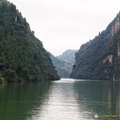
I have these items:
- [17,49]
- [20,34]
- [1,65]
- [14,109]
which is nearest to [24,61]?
[17,49]

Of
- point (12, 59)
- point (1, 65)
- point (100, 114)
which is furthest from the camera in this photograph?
point (12, 59)

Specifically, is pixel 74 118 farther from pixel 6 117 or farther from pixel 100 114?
pixel 6 117

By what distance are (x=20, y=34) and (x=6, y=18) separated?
1630 cm

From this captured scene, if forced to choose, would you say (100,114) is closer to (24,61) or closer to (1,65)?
(1,65)

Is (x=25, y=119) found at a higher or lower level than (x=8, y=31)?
lower

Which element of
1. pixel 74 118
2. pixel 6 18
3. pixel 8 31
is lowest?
pixel 74 118

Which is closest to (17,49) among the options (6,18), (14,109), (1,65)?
(1,65)

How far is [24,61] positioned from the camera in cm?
14862

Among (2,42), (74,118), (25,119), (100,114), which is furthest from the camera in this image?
(2,42)

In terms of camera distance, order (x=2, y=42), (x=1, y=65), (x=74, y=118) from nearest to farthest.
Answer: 1. (x=74, y=118)
2. (x=1, y=65)
3. (x=2, y=42)

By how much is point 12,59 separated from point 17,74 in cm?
895

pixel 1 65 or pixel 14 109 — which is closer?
pixel 14 109

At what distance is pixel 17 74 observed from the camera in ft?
441

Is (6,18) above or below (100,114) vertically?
above
